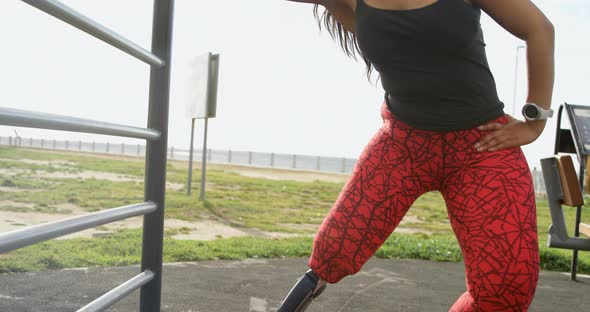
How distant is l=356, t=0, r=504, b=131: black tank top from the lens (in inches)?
49.5

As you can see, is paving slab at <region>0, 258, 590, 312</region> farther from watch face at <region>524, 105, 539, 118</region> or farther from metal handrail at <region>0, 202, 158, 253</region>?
watch face at <region>524, 105, 539, 118</region>

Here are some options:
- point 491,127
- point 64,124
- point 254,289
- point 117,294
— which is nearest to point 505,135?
point 491,127

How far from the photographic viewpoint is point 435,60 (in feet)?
4.29

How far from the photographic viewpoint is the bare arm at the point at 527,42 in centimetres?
130

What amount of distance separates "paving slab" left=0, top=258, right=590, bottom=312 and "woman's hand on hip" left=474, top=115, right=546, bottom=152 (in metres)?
1.61

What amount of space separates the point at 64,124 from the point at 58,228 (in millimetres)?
246

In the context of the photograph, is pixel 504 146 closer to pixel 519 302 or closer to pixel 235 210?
pixel 519 302

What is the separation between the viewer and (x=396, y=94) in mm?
1413

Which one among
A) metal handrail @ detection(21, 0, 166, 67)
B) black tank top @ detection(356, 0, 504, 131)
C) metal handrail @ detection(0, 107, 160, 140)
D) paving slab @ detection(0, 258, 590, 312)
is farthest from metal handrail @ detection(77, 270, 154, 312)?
black tank top @ detection(356, 0, 504, 131)

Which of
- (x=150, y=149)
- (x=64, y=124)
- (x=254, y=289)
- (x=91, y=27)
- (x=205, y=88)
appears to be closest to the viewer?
(x=64, y=124)

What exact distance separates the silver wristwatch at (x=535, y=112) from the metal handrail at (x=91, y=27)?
109 centimetres

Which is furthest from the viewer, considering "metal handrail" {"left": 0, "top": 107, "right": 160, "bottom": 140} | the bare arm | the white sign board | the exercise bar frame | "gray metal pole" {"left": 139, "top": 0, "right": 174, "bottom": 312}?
the white sign board

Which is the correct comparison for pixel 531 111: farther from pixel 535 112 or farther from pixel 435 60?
pixel 435 60

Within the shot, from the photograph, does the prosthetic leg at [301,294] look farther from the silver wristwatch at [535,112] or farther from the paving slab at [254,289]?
the paving slab at [254,289]
